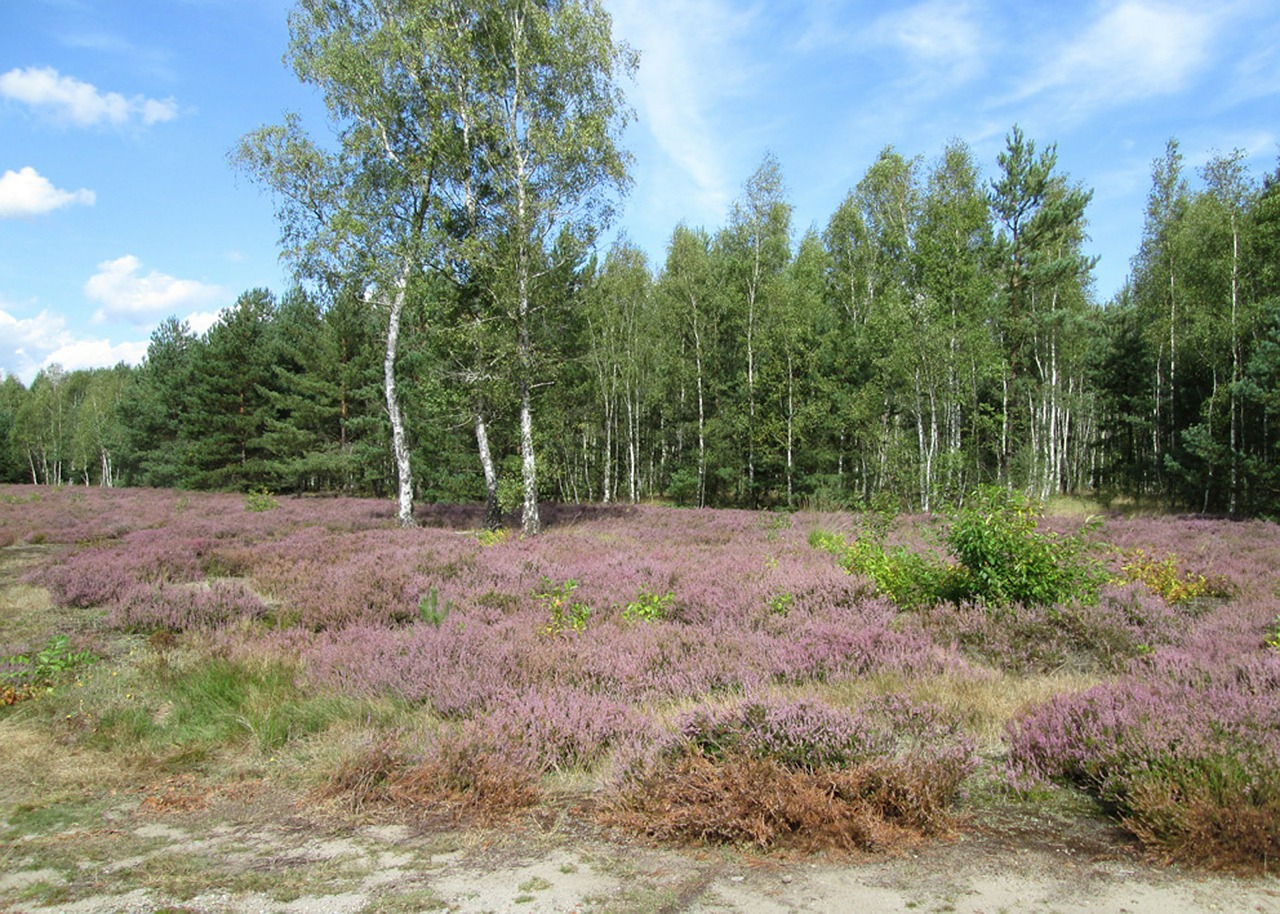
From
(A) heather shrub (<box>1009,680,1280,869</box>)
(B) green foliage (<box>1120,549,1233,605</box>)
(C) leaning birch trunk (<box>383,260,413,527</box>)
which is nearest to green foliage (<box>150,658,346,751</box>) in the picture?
(A) heather shrub (<box>1009,680,1280,869</box>)

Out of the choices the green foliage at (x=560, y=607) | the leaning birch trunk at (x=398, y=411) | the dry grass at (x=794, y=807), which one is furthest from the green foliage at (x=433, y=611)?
the leaning birch trunk at (x=398, y=411)

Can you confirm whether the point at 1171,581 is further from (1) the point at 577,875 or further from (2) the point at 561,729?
(1) the point at 577,875

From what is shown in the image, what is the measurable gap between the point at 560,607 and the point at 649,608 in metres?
0.99

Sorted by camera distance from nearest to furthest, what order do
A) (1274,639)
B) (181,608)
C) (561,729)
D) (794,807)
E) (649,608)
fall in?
(794,807) → (561,729) → (1274,639) → (649,608) → (181,608)

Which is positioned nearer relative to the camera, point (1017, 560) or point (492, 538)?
point (1017, 560)

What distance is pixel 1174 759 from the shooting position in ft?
11.5

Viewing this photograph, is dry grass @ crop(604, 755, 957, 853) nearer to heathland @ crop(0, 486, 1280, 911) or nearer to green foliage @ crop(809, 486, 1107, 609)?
heathland @ crop(0, 486, 1280, 911)

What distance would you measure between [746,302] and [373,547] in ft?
69.7

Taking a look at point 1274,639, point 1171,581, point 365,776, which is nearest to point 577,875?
point 365,776

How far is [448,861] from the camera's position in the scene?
10.9 feet

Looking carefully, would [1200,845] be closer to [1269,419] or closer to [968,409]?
[968,409]

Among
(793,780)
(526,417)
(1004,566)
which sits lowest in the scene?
(793,780)

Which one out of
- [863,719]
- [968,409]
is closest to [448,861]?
[863,719]

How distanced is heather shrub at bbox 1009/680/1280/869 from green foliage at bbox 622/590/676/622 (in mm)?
4034
